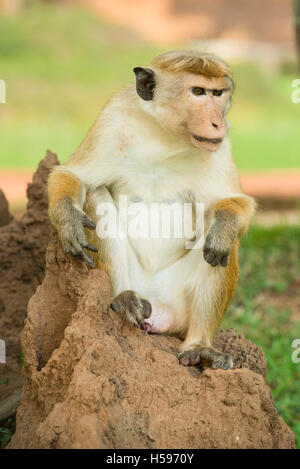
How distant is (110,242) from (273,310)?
10.3 ft

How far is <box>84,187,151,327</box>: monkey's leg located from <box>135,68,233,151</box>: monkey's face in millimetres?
561

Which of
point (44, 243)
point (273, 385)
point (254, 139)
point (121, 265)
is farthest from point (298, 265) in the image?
point (254, 139)

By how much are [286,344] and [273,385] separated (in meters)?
0.62

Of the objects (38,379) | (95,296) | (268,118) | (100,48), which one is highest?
(100,48)

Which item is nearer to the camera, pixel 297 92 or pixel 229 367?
pixel 229 367

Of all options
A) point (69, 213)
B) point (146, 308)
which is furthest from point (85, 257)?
point (146, 308)

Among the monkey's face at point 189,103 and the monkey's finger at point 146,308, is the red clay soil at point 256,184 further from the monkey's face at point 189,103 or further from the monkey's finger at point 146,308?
the monkey's finger at point 146,308

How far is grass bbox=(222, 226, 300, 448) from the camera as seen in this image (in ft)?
19.1

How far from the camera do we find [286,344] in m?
6.44

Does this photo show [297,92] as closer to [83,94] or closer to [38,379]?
[38,379]

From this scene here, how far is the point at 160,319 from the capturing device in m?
4.39

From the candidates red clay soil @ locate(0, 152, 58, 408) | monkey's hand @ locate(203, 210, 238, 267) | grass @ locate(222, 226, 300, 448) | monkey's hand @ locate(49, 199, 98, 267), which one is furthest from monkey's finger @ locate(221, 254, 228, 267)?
red clay soil @ locate(0, 152, 58, 408)

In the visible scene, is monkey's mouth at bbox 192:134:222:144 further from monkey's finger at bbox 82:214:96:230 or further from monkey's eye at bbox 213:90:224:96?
monkey's finger at bbox 82:214:96:230

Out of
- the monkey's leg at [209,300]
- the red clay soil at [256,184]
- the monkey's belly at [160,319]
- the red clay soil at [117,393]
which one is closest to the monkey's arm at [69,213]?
the red clay soil at [117,393]
